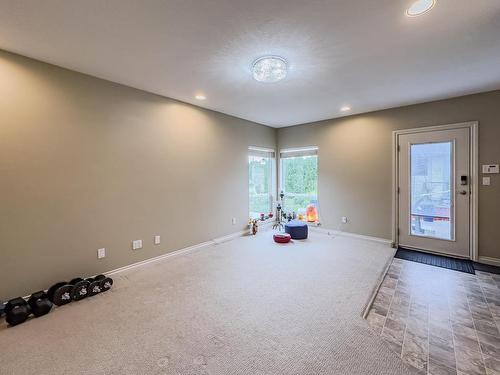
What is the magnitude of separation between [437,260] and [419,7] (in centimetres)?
354

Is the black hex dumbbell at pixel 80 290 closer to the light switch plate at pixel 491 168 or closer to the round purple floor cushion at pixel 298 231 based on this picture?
the round purple floor cushion at pixel 298 231

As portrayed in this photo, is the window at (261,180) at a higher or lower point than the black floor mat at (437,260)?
higher

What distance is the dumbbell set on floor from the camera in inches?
81.4

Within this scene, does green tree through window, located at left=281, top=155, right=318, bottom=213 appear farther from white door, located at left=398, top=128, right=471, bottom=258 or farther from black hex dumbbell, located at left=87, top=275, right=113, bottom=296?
black hex dumbbell, located at left=87, top=275, right=113, bottom=296

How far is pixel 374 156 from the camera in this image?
4430 mm

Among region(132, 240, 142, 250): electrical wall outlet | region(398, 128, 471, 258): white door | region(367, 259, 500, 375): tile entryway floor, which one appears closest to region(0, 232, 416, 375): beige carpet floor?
region(367, 259, 500, 375): tile entryway floor

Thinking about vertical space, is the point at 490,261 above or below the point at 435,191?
below

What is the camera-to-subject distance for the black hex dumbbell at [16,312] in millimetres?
2033

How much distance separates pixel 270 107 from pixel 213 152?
1.35 metres

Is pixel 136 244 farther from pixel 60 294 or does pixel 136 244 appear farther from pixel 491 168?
pixel 491 168

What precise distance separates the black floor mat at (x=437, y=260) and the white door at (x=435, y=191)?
0.14 m

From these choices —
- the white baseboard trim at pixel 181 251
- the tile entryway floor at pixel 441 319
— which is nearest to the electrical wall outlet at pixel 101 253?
the white baseboard trim at pixel 181 251

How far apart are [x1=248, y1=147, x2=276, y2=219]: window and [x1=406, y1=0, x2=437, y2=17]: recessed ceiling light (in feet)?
12.1

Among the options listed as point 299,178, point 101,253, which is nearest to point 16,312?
point 101,253
